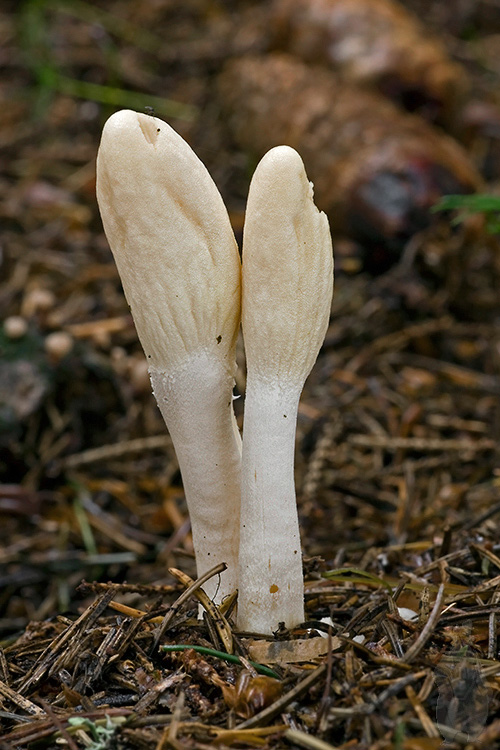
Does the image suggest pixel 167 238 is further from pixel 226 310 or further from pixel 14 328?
pixel 14 328

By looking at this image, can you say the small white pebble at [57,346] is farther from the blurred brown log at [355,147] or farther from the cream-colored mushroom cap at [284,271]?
the cream-colored mushroom cap at [284,271]

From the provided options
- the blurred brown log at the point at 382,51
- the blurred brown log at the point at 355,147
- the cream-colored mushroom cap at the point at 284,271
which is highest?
the cream-colored mushroom cap at the point at 284,271

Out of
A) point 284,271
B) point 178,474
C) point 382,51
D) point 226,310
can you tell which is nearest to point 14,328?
point 178,474

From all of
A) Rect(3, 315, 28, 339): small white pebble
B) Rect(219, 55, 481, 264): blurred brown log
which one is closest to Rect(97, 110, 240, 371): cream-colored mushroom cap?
Rect(3, 315, 28, 339): small white pebble

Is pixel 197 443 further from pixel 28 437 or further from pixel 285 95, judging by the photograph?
pixel 285 95

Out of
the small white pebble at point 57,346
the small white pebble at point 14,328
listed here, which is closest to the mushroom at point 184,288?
the small white pebble at point 57,346

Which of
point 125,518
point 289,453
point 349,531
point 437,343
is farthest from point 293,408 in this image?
point 437,343

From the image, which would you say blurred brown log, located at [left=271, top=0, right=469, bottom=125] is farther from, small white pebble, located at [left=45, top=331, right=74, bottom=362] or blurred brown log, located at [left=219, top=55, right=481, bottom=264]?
small white pebble, located at [left=45, top=331, right=74, bottom=362]
